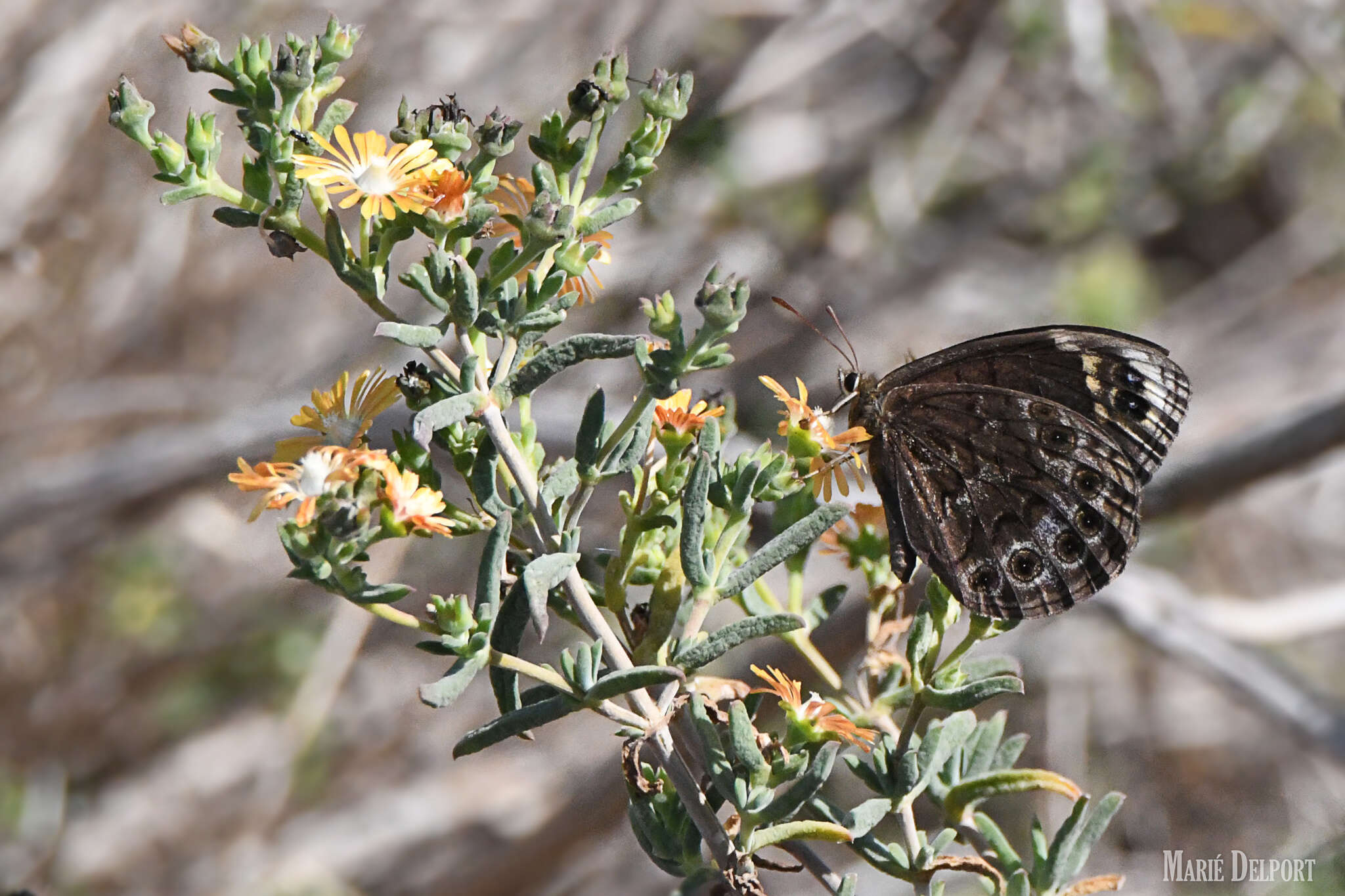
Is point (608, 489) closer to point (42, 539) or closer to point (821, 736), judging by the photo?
point (42, 539)

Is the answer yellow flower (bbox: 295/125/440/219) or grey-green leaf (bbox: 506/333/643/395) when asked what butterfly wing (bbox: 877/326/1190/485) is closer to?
grey-green leaf (bbox: 506/333/643/395)

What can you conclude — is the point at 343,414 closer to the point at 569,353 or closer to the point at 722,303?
the point at 569,353

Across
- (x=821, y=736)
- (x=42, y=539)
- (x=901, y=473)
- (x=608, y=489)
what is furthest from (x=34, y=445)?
(x=821, y=736)

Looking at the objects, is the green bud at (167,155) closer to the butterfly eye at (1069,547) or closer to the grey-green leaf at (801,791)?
the grey-green leaf at (801,791)

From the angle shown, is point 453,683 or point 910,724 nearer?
point 453,683

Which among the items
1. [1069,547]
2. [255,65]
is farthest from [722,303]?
[1069,547]

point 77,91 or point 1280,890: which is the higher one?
point 77,91

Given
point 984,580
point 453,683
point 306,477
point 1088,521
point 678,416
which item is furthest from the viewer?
point 1088,521
